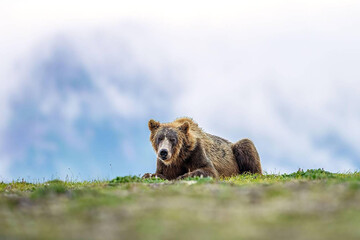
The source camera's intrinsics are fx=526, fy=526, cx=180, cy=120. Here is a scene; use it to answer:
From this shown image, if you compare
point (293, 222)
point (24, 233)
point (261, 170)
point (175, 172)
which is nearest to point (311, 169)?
point (261, 170)

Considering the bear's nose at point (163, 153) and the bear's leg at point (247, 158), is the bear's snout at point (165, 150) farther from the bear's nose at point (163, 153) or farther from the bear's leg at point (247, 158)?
the bear's leg at point (247, 158)

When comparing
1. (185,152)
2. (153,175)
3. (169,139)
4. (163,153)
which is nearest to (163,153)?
(163,153)

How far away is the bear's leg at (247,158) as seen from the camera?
835 inches

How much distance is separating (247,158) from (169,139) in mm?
4382

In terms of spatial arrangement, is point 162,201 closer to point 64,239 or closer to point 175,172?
point 64,239

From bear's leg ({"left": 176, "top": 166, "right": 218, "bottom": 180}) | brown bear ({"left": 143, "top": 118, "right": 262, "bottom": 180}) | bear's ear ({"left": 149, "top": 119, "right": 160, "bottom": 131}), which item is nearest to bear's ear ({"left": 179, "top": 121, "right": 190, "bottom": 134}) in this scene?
brown bear ({"left": 143, "top": 118, "right": 262, "bottom": 180})

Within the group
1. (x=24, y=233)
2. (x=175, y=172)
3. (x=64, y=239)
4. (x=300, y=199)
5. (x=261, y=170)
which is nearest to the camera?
(x=64, y=239)

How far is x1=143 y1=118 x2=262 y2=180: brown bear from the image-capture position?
1817 centimetres

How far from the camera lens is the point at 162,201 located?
7.62 meters

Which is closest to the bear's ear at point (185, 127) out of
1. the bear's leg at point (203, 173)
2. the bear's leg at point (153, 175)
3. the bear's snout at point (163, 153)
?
the bear's snout at point (163, 153)

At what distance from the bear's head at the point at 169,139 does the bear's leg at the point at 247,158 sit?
3417 millimetres

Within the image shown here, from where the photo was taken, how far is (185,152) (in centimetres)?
1869

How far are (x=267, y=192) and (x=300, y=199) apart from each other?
0.70 m

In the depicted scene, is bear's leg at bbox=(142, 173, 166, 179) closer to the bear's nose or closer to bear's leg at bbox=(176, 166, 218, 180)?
the bear's nose
